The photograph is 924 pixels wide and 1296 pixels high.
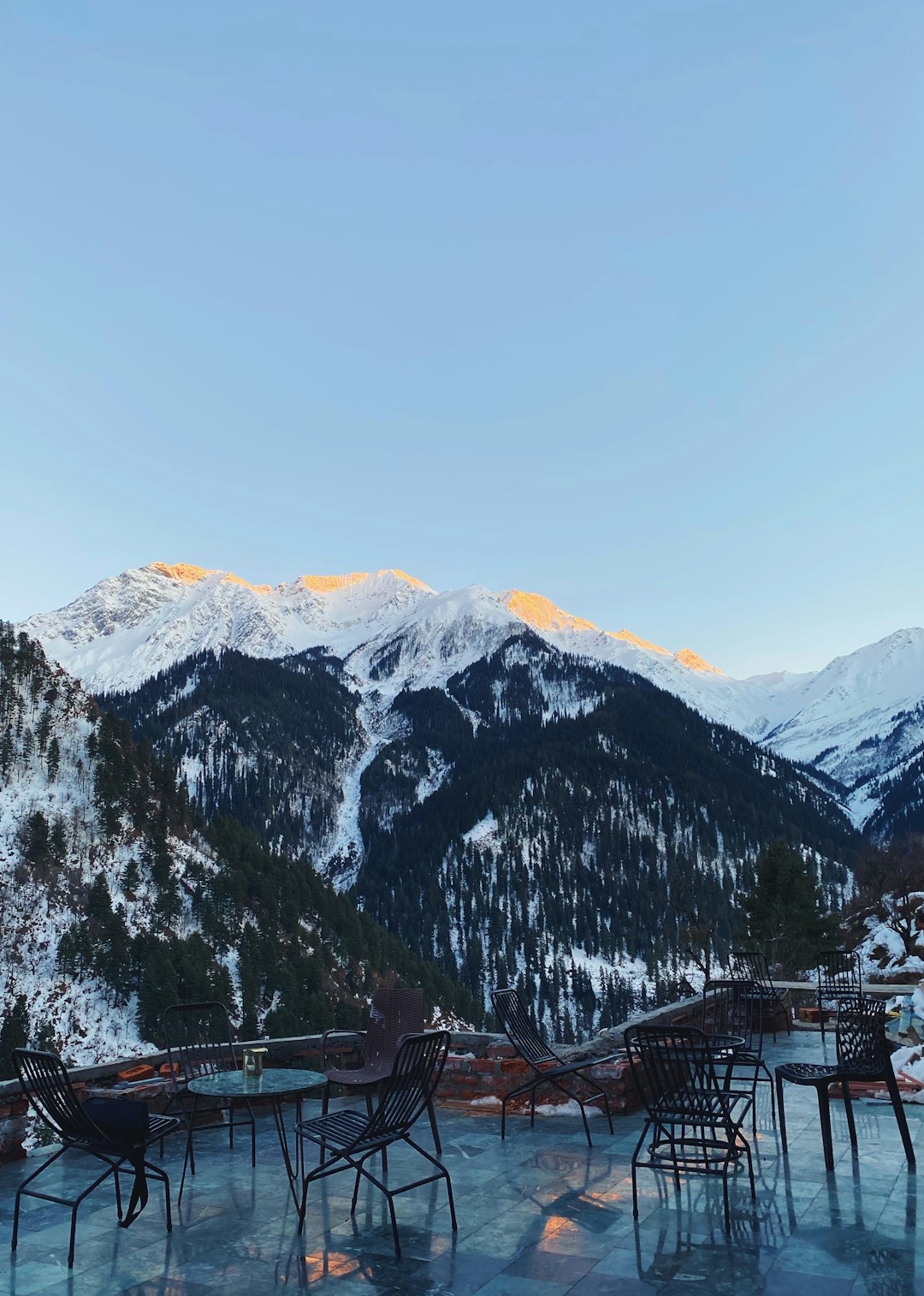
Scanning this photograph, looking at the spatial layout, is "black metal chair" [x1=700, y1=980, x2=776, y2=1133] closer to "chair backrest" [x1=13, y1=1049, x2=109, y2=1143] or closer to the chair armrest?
the chair armrest

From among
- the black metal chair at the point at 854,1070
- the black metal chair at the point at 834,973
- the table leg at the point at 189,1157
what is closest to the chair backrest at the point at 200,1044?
the table leg at the point at 189,1157

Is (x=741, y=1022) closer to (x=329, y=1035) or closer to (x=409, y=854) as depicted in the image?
(x=329, y=1035)

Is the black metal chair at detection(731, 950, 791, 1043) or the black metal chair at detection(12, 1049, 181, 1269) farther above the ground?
the black metal chair at detection(12, 1049, 181, 1269)

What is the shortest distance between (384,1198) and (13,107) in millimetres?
20599

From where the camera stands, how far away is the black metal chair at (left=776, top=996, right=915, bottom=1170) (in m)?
5.67

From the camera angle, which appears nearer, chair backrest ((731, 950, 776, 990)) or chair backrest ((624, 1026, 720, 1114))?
chair backrest ((624, 1026, 720, 1114))

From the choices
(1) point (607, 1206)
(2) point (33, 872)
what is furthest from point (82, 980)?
(1) point (607, 1206)

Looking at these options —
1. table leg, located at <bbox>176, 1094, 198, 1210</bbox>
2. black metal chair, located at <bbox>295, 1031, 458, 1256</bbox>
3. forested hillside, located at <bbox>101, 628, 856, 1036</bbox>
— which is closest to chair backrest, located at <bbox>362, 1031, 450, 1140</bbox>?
black metal chair, located at <bbox>295, 1031, 458, 1256</bbox>

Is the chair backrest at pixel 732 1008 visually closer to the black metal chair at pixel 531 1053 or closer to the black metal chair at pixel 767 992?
the black metal chair at pixel 767 992

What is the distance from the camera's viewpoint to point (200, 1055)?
7.46 meters

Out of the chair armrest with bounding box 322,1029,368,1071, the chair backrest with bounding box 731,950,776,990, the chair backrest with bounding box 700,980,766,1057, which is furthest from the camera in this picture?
the chair backrest with bounding box 731,950,776,990

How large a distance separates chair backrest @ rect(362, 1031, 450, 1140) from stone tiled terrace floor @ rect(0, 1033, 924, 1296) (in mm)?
561

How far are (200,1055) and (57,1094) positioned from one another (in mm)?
2848

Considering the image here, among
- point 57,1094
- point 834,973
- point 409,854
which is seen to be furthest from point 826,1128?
point 409,854
